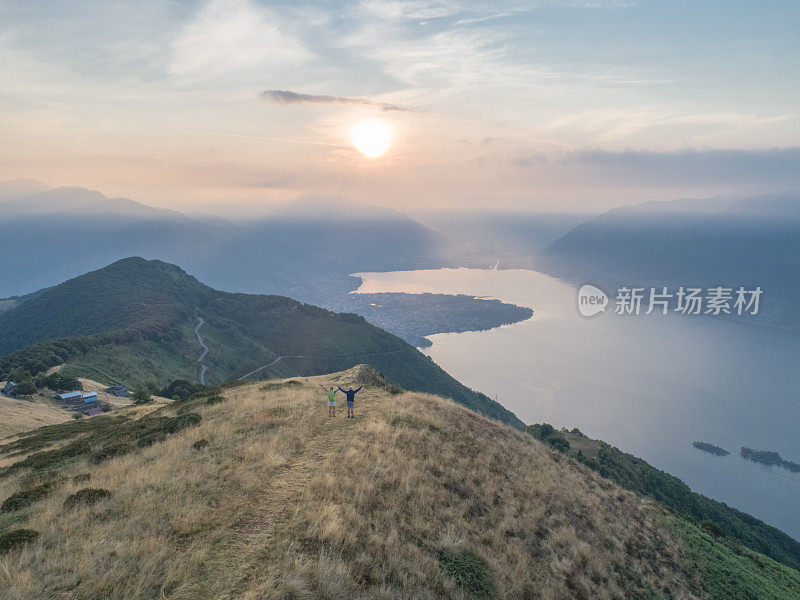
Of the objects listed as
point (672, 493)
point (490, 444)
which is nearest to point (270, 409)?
point (490, 444)

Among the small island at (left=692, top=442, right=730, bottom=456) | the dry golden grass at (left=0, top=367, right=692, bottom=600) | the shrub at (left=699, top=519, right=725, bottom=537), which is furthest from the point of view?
the small island at (left=692, top=442, right=730, bottom=456)

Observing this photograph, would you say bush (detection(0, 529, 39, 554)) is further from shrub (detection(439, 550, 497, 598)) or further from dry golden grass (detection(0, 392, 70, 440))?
dry golden grass (detection(0, 392, 70, 440))

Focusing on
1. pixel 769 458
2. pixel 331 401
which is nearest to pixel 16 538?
pixel 331 401

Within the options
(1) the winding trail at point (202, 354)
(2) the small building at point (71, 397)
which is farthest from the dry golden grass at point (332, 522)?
(1) the winding trail at point (202, 354)

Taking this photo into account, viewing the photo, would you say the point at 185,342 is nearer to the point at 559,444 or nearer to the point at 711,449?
the point at 559,444

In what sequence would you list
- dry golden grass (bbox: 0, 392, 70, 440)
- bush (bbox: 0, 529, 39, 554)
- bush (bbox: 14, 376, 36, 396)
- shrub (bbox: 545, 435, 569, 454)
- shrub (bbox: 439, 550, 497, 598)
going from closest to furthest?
bush (bbox: 0, 529, 39, 554) → shrub (bbox: 439, 550, 497, 598) → dry golden grass (bbox: 0, 392, 70, 440) → shrub (bbox: 545, 435, 569, 454) → bush (bbox: 14, 376, 36, 396)

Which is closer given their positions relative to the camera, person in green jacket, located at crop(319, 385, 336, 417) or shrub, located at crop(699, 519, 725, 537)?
person in green jacket, located at crop(319, 385, 336, 417)

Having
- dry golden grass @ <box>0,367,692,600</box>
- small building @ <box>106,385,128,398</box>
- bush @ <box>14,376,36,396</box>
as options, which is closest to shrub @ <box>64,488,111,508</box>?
dry golden grass @ <box>0,367,692,600</box>
